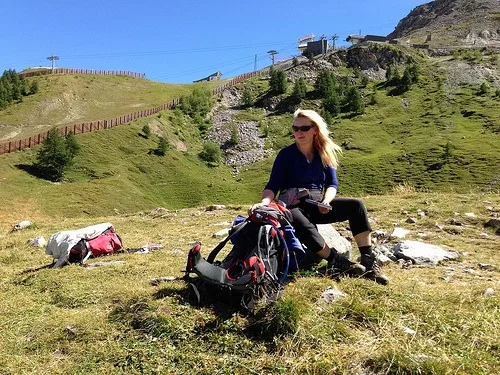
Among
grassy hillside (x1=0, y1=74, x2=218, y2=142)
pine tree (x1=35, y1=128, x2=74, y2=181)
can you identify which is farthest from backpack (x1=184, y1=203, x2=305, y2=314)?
grassy hillside (x1=0, y1=74, x2=218, y2=142)

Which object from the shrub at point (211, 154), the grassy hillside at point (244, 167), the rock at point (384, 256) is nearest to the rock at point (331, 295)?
the rock at point (384, 256)

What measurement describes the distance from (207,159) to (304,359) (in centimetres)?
7511

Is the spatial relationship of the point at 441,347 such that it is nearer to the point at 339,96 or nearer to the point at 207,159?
the point at 207,159

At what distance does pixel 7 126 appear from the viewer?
70.0m

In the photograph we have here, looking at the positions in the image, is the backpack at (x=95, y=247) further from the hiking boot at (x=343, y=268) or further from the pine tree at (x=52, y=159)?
the pine tree at (x=52, y=159)

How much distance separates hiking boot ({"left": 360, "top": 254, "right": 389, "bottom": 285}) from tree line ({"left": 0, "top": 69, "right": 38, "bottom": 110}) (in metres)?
89.9

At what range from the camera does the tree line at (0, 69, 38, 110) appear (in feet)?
261

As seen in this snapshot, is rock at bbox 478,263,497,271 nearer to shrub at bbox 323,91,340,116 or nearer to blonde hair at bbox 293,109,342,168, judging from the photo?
blonde hair at bbox 293,109,342,168

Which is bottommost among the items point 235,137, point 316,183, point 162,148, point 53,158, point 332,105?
point 53,158

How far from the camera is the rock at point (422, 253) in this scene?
754 centimetres

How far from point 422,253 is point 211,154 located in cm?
7119

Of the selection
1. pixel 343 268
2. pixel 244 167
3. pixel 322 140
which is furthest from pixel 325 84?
pixel 343 268

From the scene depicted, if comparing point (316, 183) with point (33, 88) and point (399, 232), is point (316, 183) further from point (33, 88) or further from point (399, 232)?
point (33, 88)

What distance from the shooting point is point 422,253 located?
7.70 metres
